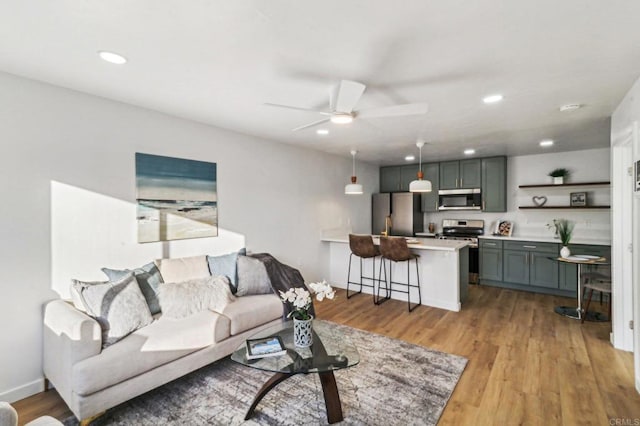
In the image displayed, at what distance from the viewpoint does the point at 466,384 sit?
248 cm

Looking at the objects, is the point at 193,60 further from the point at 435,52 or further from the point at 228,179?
the point at 228,179

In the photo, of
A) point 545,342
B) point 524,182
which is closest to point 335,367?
point 545,342

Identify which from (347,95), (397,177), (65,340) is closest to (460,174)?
(397,177)

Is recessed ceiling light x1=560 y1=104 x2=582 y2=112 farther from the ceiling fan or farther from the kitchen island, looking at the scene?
the kitchen island

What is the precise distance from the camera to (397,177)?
6824mm

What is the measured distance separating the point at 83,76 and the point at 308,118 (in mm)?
2002

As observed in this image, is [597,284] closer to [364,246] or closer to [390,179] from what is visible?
[364,246]

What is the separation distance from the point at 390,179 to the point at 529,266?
313 centimetres

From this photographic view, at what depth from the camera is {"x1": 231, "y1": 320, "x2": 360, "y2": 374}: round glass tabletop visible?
1.89 m

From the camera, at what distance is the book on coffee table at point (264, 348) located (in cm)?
203

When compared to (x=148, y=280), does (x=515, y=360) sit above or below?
below

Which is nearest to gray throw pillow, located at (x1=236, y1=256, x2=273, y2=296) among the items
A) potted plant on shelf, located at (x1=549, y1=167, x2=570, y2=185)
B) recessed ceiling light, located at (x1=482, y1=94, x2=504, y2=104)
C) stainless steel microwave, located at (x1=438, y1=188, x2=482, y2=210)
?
recessed ceiling light, located at (x1=482, y1=94, x2=504, y2=104)

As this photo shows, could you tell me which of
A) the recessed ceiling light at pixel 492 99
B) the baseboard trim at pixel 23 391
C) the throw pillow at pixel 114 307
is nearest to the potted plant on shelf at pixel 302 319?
the throw pillow at pixel 114 307

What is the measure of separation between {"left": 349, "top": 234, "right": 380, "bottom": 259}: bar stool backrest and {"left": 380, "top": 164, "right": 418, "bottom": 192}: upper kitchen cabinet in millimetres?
2559
